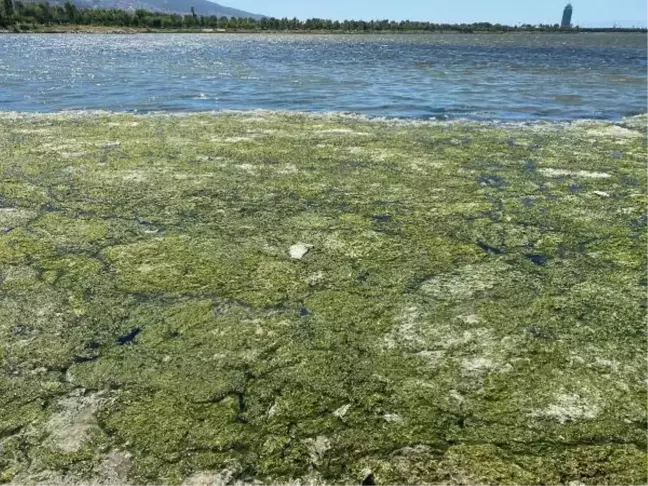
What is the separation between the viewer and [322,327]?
486 centimetres

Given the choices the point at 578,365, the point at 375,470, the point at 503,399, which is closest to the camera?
the point at 375,470

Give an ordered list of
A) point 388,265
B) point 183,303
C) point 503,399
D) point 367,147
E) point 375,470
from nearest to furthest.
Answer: point 375,470 → point 503,399 → point 183,303 → point 388,265 → point 367,147

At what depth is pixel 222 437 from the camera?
3574 millimetres

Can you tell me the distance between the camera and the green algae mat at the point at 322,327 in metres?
3.45

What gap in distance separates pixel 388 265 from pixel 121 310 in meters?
2.83

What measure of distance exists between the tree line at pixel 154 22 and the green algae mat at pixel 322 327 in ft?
366

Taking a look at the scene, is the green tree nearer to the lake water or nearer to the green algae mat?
the lake water

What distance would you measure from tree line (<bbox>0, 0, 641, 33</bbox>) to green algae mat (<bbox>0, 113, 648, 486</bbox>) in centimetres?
11142

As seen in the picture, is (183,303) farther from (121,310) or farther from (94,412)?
(94,412)

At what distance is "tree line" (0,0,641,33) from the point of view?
345 feet

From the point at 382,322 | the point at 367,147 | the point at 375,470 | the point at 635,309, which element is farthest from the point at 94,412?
the point at 367,147

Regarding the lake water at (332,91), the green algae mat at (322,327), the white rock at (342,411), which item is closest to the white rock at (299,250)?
the green algae mat at (322,327)

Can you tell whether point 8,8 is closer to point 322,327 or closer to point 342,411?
point 322,327

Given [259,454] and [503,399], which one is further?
[503,399]
